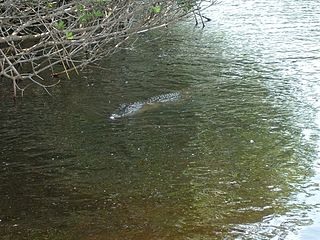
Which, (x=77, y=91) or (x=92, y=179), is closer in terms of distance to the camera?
(x=92, y=179)

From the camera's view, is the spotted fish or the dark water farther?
the spotted fish

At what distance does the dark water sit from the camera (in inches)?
340

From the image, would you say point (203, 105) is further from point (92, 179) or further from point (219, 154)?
point (92, 179)

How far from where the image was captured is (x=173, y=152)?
11.1 m

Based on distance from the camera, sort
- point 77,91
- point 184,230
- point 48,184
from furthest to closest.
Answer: point 77,91
point 48,184
point 184,230

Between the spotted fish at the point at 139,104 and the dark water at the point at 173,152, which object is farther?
the spotted fish at the point at 139,104

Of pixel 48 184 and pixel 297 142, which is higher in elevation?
pixel 48 184

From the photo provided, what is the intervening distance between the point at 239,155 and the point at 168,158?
1173 mm

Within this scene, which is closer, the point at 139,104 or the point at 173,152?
the point at 173,152

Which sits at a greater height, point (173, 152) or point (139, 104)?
point (173, 152)

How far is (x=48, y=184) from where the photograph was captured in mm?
9984

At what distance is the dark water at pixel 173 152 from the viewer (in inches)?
340

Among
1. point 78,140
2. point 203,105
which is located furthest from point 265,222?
point 203,105

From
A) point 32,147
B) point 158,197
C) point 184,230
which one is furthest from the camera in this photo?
point 32,147
